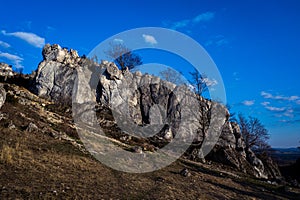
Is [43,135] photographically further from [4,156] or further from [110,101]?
[110,101]

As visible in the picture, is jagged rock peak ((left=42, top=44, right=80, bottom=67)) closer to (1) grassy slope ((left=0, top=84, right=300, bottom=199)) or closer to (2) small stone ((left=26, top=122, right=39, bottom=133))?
(2) small stone ((left=26, top=122, right=39, bottom=133))

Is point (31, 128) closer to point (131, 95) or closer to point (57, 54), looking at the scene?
point (131, 95)

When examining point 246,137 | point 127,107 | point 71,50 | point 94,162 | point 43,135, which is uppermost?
point 71,50

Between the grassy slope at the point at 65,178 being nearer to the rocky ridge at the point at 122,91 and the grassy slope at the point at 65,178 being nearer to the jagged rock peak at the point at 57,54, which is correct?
the rocky ridge at the point at 122,91

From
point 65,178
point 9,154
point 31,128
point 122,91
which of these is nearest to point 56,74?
point 122,91

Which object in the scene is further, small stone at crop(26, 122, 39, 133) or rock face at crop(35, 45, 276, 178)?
rock face at crop(35, 45, 276, 178)

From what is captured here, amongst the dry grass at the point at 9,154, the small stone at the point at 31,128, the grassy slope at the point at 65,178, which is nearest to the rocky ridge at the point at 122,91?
the small stone at the point at 31,128

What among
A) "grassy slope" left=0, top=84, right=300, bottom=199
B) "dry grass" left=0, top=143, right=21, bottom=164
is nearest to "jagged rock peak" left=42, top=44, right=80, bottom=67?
"grassy slope" left=0, top=84, right=300, bottom=199

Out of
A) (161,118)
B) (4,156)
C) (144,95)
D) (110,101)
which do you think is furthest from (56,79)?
(4,156)

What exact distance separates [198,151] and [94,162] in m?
26.0

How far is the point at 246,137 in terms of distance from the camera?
202 feet

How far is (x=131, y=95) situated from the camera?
80.7 metres

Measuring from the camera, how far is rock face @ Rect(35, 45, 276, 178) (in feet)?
206

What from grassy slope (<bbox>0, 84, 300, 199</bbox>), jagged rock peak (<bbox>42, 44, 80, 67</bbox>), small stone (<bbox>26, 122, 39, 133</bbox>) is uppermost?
jagged rock peak (<bbox>42, 44, 80, 67</bbox>)
